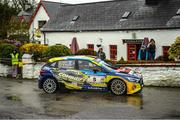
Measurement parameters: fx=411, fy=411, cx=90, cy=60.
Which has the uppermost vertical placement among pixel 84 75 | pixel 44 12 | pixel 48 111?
pixel 44 12

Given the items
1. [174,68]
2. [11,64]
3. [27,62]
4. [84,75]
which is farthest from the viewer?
[11,64]

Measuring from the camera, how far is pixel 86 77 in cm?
1794

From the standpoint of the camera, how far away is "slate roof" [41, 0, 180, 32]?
30.4 m

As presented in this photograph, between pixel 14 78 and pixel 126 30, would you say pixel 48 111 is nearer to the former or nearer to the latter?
pixel 14 78

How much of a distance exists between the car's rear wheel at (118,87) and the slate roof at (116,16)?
12.2 m

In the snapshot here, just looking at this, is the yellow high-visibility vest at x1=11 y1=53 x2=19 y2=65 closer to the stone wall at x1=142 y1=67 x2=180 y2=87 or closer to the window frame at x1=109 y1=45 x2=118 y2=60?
the stone wall at x1=142 y1=67 x2=180 y2=87

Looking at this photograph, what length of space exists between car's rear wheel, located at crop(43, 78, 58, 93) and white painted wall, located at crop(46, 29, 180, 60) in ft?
41.8

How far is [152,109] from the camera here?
1425 cm

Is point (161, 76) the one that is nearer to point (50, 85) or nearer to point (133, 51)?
point (50, 85)

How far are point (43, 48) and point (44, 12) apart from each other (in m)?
20.8

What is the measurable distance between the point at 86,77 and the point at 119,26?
1485 cm

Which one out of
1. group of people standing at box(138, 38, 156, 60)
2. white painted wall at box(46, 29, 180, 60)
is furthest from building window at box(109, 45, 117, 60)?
group of people standing at box(138, 38, 156, 60)

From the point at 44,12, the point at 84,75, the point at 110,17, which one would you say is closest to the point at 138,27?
the point at 110,17

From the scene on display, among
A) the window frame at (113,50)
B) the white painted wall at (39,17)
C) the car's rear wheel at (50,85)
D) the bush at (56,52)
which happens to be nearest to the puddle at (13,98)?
the car's rear wheel at (50,85)
